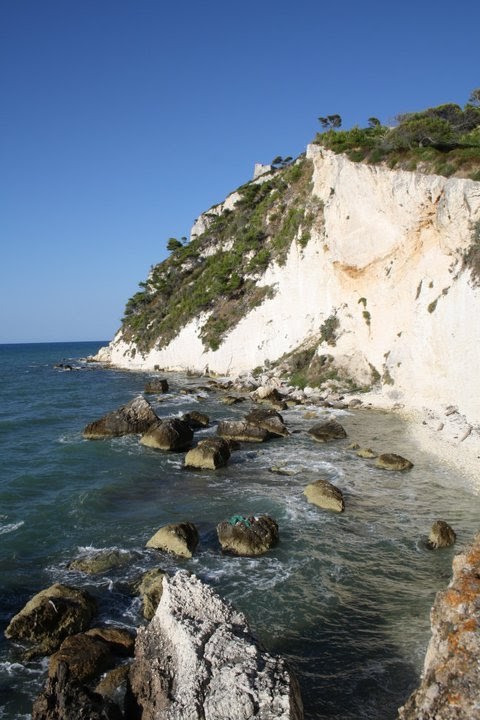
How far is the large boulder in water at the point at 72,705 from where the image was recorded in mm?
6129

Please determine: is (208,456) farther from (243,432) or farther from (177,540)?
(177,540)

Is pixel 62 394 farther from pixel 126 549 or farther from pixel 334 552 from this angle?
pixel 334 552

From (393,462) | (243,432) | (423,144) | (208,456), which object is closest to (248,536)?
(208,456)

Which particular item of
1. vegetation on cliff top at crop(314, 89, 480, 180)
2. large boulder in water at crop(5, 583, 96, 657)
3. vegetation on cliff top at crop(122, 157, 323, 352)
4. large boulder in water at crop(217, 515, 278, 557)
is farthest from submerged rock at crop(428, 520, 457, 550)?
vegetation on cliff top at crop(122, 157, 323, 352)

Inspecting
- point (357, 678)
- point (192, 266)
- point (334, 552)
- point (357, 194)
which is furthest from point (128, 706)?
point (192, 266)

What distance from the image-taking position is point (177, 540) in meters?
12.5

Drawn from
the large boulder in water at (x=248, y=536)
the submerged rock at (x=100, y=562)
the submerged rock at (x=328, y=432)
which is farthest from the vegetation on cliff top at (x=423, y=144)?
the submerged rock at (x=100, y=562)

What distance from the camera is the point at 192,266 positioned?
67.8 metres

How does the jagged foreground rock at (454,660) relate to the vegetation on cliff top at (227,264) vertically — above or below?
below

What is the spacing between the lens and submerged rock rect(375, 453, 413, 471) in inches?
735

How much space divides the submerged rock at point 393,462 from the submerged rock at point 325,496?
12.1 feet

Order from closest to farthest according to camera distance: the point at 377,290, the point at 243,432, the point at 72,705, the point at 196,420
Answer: the point at 72,705, the point at 243,432, the point at 196,420, the point at 377,290

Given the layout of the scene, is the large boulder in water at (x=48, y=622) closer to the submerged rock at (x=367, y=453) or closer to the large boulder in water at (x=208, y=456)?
the large boulder in water at (x=208, y=456)

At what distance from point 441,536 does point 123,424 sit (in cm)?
1685
